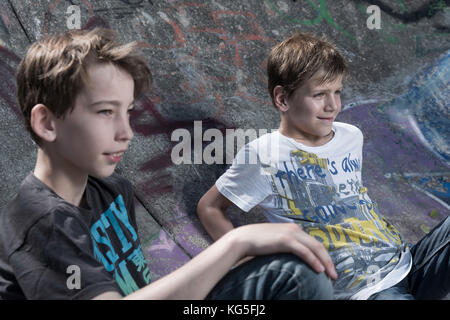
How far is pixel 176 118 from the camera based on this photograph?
9.70 ft

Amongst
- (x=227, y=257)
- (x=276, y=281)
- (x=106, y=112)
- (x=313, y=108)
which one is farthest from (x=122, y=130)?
(x=313, y=108)

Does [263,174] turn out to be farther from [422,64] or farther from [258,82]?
[422,64]

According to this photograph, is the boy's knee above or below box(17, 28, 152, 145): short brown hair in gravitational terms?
below

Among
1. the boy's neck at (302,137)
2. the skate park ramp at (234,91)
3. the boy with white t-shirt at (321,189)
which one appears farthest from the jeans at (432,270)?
the skate park ramp at (234,91)

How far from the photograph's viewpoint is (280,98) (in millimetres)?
2279

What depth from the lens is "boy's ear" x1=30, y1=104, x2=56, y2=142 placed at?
4.96ft

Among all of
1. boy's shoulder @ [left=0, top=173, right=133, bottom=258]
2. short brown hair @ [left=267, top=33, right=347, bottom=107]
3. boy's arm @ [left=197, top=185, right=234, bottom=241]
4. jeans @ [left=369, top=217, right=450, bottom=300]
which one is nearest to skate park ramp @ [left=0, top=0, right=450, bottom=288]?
boy's arm @ [left=197, top=185, right=234, bottom=241]

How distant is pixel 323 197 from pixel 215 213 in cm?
46

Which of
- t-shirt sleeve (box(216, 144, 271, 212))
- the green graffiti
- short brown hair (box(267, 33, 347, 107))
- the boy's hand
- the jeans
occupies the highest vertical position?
the green graffiti

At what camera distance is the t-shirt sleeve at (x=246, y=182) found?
2.14 meters

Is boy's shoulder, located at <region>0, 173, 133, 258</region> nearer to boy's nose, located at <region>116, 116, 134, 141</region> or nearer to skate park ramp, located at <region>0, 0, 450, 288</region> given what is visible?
boy's nose, located at <region>116, 116, 134, 141</region>

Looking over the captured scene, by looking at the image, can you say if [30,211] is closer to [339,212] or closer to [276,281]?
[276,281]

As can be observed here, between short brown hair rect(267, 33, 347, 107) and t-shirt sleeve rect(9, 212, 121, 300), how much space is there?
3.93 feet
